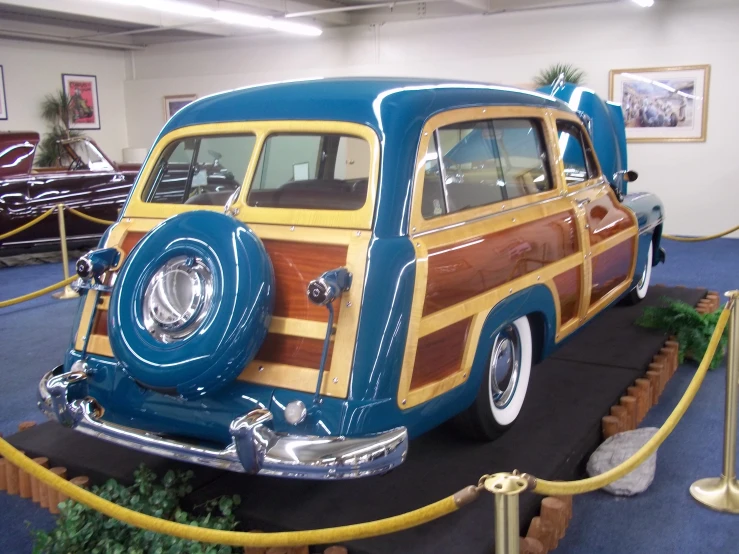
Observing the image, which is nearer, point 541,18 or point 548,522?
point 548,522

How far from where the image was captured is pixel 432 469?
2953 millimetres

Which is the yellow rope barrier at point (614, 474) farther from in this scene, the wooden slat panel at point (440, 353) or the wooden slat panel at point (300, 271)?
the wooden slat panel at point (300, 271)

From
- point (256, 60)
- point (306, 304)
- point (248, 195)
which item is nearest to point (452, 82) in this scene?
point (248, 195)

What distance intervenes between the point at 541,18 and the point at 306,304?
9.76 meters

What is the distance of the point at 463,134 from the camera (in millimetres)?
3238

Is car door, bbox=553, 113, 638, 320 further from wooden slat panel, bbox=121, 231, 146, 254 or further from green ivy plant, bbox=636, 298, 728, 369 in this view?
wooden slat panel, bbox=121, 231, 146, 254

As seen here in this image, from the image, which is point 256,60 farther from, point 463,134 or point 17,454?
point 17,454

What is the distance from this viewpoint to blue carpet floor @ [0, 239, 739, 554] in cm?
282

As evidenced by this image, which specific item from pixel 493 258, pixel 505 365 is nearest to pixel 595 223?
pixel 505 365

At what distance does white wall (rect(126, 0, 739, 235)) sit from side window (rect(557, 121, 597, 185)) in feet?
22.3

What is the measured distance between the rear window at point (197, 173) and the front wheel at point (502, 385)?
1.35 meters

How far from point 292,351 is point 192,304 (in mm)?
386

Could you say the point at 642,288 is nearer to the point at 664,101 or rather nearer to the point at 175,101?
the point at 664,101

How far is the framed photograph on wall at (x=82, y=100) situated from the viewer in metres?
14.7
